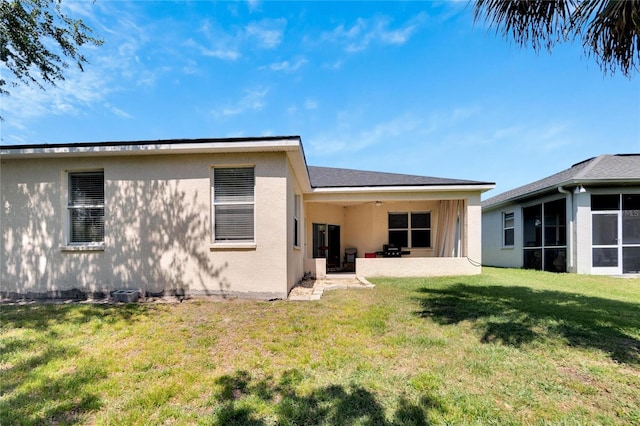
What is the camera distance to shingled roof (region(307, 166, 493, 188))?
37.2 feet

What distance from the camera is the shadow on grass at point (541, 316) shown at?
4.26 m

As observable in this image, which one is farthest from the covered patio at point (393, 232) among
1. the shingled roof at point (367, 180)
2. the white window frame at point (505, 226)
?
the white window frame at point (505, 226)

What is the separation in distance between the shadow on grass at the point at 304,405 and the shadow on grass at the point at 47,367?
4.20 feet

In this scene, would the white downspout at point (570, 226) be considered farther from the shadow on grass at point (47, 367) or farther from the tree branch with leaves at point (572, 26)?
the shadow on grass at point (47, 367)

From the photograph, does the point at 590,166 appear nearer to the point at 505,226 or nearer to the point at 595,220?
the point at 595,220

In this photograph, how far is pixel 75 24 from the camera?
324 inches

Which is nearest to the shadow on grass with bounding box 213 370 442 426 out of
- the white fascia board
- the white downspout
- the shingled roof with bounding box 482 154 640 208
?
the white fascia board

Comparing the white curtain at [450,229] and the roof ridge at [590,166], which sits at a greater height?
the roof ridge at [590,166]

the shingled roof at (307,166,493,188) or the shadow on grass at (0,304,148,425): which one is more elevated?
the shingled roof at (307,166,493,188)

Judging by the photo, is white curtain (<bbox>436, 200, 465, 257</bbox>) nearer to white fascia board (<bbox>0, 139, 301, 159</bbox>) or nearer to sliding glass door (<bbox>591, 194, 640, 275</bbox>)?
sliding glass door (<bbox>591, 194, 640, 275</bbox>)

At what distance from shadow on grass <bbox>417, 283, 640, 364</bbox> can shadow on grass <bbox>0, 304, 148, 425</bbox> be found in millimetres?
5045

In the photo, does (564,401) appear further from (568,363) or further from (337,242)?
(337,242)

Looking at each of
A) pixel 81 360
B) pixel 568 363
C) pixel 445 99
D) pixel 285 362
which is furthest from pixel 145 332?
pixel 445 99

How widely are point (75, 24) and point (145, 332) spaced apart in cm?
889
